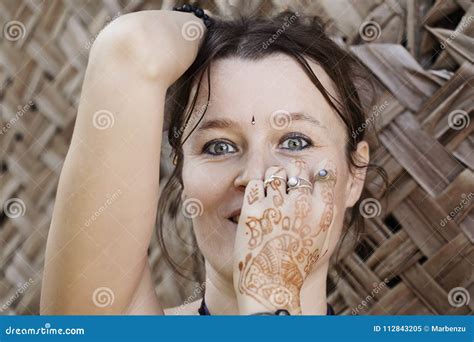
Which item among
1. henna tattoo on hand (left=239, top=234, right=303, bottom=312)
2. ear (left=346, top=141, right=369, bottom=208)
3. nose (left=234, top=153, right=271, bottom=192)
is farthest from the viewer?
ear (left=346, top=141, right=369, bottom=208)

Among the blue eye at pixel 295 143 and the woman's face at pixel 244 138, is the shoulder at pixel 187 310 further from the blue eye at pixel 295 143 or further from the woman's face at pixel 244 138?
the blue eye at pixel 295 143

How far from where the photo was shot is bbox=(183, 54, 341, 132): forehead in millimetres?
1193

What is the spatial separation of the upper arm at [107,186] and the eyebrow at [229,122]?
0.11m

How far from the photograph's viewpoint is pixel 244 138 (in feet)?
3.92

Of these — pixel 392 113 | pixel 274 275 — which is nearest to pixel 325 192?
pixel 274 275

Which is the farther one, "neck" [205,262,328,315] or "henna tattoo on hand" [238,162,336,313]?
"neck" [205,262,328,315]

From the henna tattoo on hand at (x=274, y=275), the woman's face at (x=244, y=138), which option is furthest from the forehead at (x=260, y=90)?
the henna tattoo on hand at (x=274, y=275)

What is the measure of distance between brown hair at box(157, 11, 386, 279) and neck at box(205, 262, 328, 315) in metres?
0.17

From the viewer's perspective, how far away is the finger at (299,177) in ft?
3.58

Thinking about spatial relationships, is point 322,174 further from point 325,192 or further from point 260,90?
point 260,90

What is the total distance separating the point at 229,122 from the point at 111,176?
20 cm

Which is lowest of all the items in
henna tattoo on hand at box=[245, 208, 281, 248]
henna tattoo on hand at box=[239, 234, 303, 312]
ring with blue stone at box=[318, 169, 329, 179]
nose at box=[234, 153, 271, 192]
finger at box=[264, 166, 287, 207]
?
henna tattoo on hand at box=[239, 234, 303, 312]

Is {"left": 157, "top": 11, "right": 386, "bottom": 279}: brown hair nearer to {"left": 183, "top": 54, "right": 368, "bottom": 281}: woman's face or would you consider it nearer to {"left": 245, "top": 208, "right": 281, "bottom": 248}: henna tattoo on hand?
{"left": 183, "top": 54, "right": 368, "bottom": 281}: woman's face

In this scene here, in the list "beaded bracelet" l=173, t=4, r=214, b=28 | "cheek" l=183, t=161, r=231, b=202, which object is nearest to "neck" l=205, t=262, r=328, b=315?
"cheek" l=183, t=161, r=231, b=202
